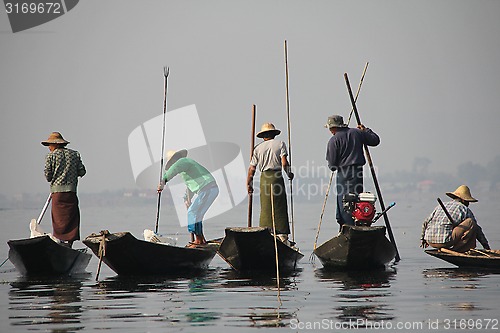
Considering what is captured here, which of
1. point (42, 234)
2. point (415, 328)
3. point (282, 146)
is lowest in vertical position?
point (415, 328)

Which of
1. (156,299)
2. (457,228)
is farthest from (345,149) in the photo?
(156,299)

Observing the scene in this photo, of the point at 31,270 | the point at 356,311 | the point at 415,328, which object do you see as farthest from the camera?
the point at 31,270

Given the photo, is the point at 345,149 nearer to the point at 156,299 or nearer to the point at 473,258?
the point at 473,258

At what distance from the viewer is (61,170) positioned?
627 inches

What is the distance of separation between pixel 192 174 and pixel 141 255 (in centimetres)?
224

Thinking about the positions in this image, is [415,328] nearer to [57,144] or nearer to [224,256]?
[224,256]

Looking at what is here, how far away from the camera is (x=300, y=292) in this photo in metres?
13.0

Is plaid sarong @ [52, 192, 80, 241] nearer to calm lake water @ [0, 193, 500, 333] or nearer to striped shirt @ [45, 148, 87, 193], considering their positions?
striped shirt @ [45, 148, 87, 193]

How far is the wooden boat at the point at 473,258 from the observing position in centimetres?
1521

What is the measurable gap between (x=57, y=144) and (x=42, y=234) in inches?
57.0

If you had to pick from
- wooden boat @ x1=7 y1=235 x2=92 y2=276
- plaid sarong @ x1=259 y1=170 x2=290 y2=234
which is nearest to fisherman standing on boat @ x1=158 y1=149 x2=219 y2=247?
plaid sarong @ x1=259 y1=170 x2=290 y2=234

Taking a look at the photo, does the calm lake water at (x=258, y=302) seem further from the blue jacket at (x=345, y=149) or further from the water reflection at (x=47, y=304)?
the blue jacket at (x=345, y=149)

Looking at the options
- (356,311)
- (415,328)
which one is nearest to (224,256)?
(356,311)

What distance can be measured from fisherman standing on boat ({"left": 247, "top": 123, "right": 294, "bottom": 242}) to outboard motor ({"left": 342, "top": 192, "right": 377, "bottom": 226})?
107cm
